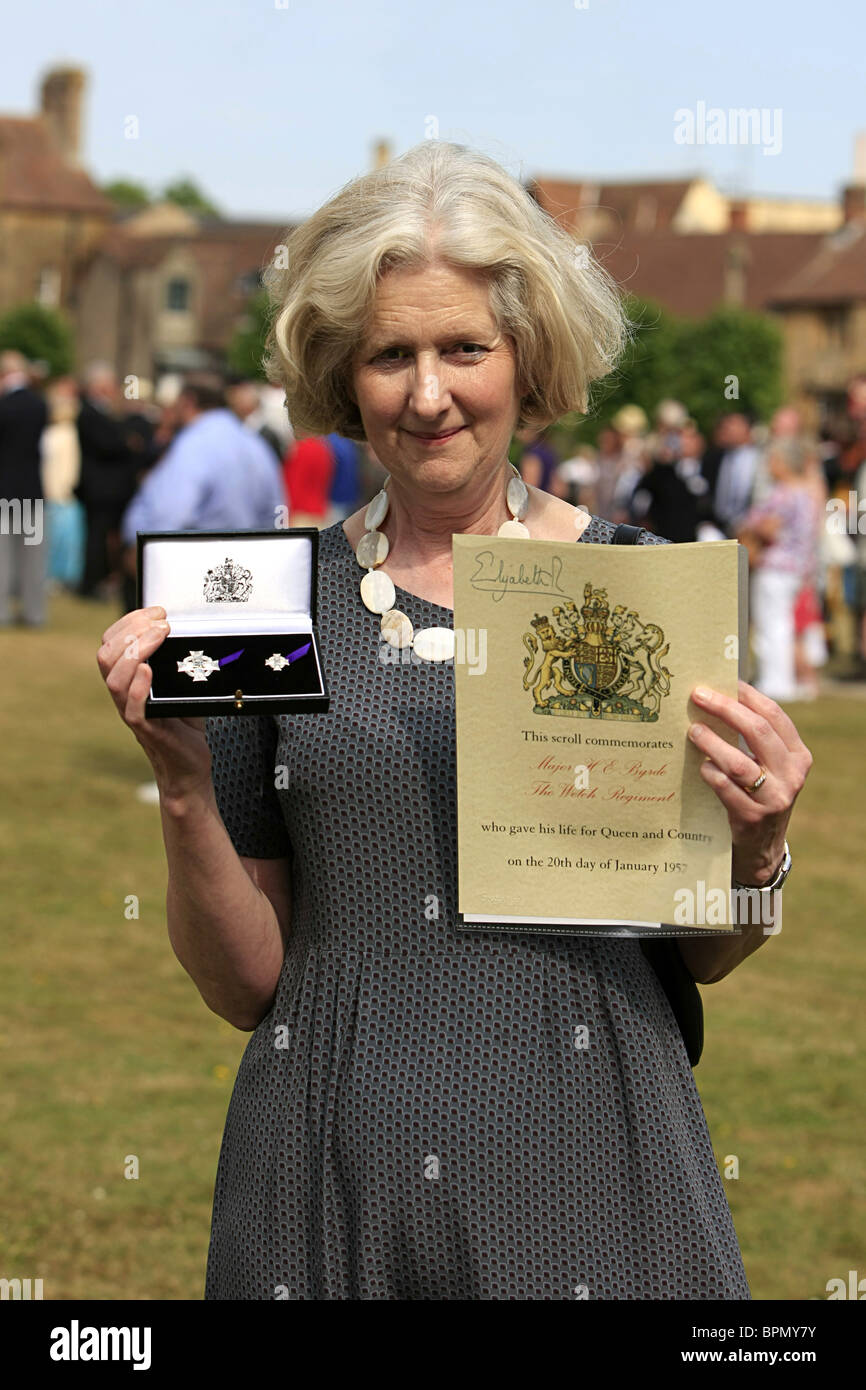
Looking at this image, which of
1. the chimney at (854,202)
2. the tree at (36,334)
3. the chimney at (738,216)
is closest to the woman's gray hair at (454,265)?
the tree at (36,334)

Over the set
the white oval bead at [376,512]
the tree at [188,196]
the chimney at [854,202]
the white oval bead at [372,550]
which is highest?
the tree at [188,196]

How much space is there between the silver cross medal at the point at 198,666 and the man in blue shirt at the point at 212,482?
652 cm

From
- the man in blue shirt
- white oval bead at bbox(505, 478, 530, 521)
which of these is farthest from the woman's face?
the man in blue shirt

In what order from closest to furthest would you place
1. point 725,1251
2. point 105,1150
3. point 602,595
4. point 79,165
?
1. point 602,595
2. point 725,1251
3. point 105,1150
4. point 79,165

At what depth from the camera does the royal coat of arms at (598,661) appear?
2230 mm

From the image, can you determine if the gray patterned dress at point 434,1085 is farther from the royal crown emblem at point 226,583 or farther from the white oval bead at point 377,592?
the royal crown emblem at point 226,583

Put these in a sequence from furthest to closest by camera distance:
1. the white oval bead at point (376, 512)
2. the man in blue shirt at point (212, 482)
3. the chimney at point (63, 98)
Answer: the chimney at point (63, 98), the man in blue shirt at point (212, 482), the white oval bead at point (376, 512)

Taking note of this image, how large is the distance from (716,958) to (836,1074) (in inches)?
162

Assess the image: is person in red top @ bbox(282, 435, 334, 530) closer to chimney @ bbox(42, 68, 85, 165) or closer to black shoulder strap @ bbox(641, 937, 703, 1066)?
black shoulder strap @ bbox(641, 937, 703, 1066)

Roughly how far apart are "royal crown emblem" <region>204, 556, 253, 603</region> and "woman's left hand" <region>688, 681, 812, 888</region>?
1.76ft

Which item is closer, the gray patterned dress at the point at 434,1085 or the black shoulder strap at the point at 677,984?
the gray patterned dress at the point at 434,1085

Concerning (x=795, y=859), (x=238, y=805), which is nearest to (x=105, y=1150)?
(x=238, y=805)
